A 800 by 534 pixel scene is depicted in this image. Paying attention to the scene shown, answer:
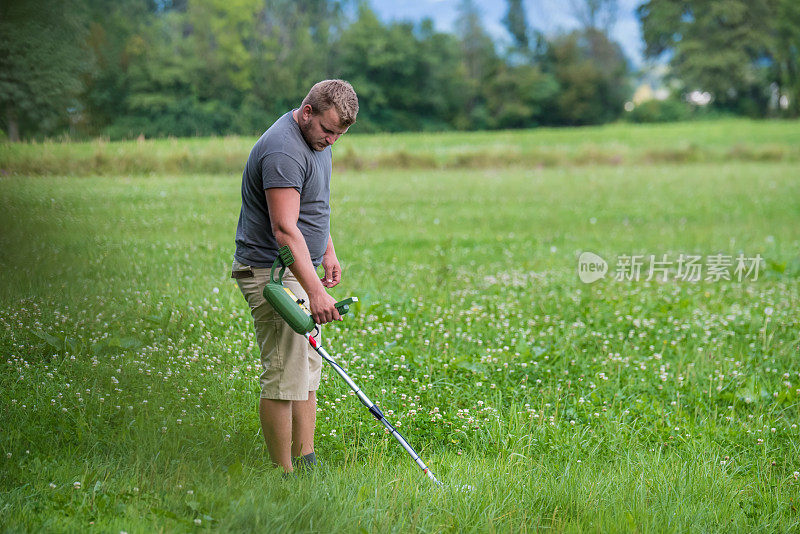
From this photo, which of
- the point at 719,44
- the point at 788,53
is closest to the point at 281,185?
the point at 788,53

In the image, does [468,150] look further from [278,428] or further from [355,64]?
[278,428]

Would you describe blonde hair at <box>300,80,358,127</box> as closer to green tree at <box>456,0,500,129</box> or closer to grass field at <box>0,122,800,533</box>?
grass field at <box>0,122,800,533</box>

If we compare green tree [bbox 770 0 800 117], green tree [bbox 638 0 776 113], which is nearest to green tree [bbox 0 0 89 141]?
green tree [bbox 770 0 800 117]

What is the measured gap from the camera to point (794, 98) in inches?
1414

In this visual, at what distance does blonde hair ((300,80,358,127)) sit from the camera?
333 cm

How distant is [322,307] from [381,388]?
57.6 inches

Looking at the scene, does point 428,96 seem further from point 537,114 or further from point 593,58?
point 593,58

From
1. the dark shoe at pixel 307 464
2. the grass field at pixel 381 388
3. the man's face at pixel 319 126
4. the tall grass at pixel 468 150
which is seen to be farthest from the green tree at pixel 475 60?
the dark shoe at pixel 307 464

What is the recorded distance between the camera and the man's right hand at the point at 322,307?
338cm

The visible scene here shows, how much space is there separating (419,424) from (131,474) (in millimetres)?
1743

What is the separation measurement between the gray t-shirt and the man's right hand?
0.37m

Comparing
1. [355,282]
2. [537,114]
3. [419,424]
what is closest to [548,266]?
[355,282]

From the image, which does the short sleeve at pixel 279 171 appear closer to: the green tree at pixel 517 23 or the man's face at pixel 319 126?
the man's face at pixel 319 126

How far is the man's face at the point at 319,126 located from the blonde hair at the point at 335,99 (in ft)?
0.07
